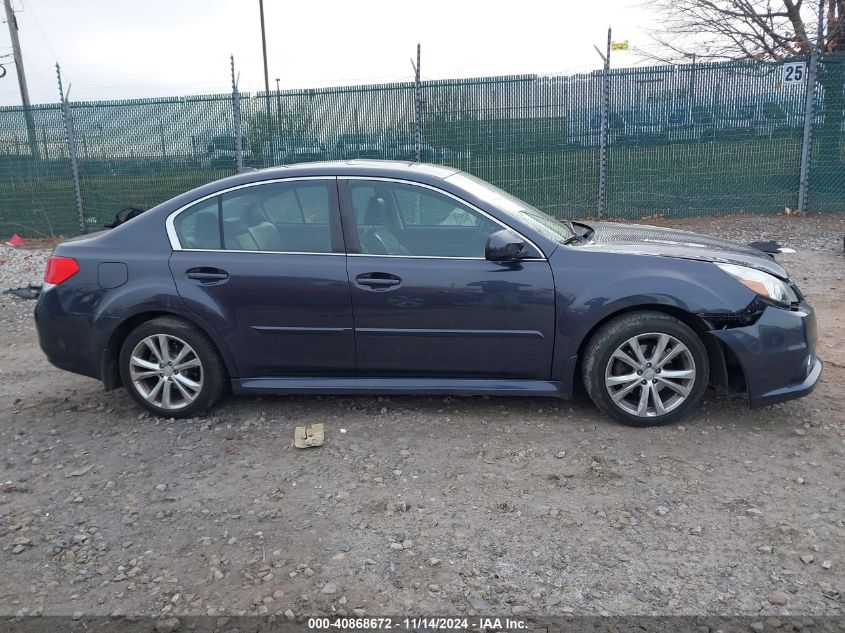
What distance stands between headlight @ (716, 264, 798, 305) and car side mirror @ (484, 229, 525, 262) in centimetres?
119

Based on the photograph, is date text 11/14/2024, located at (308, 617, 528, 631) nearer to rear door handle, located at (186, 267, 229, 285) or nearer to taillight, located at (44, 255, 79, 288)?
rear door handle, located at (186, 267, 229, 285)

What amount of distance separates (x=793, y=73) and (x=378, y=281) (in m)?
9.96

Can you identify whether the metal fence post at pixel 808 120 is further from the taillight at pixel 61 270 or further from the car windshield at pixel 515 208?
the taillight at pixel 61 270

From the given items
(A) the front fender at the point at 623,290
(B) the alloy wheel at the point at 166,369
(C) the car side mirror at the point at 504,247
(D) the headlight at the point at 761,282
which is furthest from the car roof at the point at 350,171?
(D) the headlight at the point at 761,282

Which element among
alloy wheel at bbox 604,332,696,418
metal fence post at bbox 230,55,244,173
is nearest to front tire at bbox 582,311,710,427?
alloy wheel at bbox 604,332,696,418

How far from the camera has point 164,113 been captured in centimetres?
1257

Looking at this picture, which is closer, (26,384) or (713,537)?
(713,537)

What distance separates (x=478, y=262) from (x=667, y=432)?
1500 millimetres

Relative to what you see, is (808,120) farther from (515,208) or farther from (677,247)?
(515,208)

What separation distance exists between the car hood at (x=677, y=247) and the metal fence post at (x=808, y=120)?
319 inches

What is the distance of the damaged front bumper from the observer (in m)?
4.22

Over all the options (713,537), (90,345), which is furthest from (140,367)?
(713,537)

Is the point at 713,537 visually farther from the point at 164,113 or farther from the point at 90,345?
the point at 164,113

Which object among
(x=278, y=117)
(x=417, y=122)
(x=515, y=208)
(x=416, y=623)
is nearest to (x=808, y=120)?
(x=417, y=122)
